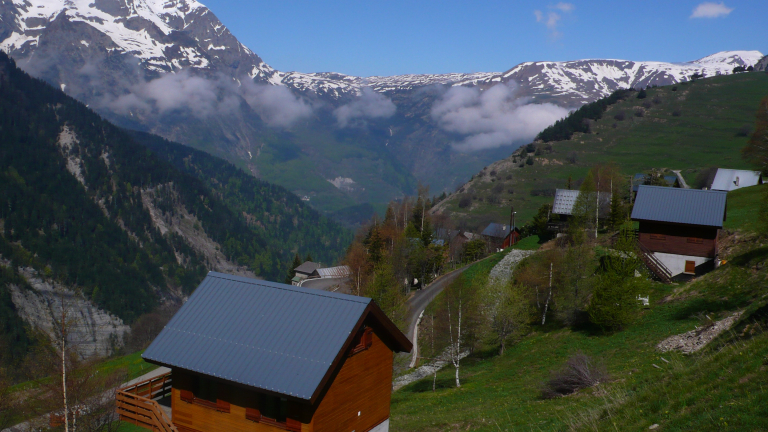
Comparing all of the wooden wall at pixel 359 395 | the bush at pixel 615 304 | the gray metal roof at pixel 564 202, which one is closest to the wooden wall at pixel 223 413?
the wooden wall at pixel 359 395

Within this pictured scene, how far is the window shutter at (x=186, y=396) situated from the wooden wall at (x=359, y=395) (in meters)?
5.50

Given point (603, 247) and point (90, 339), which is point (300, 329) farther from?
point (90, 339)

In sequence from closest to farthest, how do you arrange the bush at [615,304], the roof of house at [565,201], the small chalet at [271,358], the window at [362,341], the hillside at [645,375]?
1. the hillside at [645,375]
2. the small chalet at [271,358]
3. the window at [362,341]
4. the bush at [615,304]
5. the roof of house at [565,201]

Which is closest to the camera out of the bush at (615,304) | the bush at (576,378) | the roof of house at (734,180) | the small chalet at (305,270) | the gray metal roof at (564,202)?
the bush at (576,378)

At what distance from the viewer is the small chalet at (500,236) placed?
106 meters

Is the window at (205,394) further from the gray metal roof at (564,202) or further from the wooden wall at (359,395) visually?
the gray metal roof at (564,202)

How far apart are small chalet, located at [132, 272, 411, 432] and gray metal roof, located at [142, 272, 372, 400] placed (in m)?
0.04

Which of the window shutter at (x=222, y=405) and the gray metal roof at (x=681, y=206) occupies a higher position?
the gray metal roof at (x=681, y=206)

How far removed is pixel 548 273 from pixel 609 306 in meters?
16.2

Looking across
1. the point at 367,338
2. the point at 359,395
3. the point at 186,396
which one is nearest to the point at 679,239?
the point at 367,338

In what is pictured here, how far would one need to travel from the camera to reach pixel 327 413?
63.1 feet

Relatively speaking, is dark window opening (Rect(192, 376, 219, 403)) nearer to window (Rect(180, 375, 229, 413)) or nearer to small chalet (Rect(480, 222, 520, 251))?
window (Rect(180, 375, 229, 413))

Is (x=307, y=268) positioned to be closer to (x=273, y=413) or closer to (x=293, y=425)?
(x=273, y=413)

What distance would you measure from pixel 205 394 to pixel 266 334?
378cm
